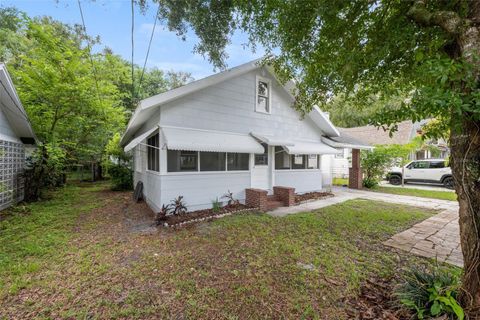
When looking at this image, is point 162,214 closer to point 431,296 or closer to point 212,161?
point 212,161

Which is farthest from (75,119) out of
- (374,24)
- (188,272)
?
(374,24)

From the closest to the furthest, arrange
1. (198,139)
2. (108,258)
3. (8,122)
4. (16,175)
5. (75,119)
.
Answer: (108,258) < (198,139) < (8,122) < (16,175) < (75,119)

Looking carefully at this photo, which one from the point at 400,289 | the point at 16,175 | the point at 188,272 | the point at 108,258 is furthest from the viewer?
the point at 16,175

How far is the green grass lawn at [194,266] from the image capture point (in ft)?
11.0

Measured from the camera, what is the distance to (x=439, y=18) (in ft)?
9.16

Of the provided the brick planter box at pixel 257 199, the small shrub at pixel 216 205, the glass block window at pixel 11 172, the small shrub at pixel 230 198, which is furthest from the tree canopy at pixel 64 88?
the brick planter box at pixel 257 199

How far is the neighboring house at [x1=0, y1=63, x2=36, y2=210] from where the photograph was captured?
26.0ft

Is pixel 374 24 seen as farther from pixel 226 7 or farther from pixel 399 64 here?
pixel 226 7

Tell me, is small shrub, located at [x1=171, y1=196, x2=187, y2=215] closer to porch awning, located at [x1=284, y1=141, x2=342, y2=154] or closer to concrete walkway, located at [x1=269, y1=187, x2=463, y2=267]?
concrete walkway, located at [x1=269, y1=187, x2=463, y2=267]

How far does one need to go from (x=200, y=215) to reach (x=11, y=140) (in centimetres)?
921

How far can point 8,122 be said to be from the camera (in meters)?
9.47

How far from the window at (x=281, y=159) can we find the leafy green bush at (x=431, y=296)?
7.94 meters

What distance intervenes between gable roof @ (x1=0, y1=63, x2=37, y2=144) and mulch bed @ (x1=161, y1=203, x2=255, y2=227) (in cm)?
710

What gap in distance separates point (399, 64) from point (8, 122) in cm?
1442
